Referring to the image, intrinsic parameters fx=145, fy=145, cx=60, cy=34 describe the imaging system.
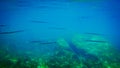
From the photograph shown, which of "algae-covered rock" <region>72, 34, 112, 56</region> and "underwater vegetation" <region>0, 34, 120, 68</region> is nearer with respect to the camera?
"underwater vegetation" <region>0, 34, 120, 68</region>

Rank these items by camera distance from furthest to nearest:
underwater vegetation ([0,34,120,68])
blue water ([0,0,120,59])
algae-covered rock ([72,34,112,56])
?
1. blue water ([0,0,120,59])
2. algae-covered rock ([72,34,112,56])
3. underwater vegetation ([0,34,120,68])

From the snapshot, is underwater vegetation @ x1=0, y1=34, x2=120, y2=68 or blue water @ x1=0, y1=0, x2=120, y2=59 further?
blue water @ x1=0, y1=0, x2=120, y2=59

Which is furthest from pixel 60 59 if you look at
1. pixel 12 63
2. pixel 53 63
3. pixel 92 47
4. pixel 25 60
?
pixel 92 47

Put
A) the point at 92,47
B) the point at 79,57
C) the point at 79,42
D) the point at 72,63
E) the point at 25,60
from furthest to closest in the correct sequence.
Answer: the point at 79,42
the point at 92,47
the point at 79,57
the point at 72,63
the point at 25,60

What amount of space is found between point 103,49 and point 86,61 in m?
3.41

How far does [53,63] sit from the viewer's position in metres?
8.33

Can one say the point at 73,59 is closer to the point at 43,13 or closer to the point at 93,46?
the point at 93,46

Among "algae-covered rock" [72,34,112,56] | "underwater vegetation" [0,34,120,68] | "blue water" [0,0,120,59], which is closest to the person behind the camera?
"underwater vegetation" [0,34,120,68]

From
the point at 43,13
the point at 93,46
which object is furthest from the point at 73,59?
the point at 43,13

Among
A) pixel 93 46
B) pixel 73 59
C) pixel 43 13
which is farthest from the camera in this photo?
pixel 43 13

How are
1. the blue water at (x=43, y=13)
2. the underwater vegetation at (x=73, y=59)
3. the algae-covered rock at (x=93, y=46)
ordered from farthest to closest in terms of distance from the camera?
1. the blue water at (x=43, y=13)
2. the algae-covered rock at (x=93, y=46)
3. the underwater vegetation at (x=73, y=59)

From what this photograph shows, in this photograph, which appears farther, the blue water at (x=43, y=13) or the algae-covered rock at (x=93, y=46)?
the blue water at (x=43, y=13)

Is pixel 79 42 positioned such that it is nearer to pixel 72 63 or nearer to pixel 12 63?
pixel 72 63

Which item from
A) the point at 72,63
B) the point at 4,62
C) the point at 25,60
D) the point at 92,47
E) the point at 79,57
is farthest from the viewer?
the point at 92,47
